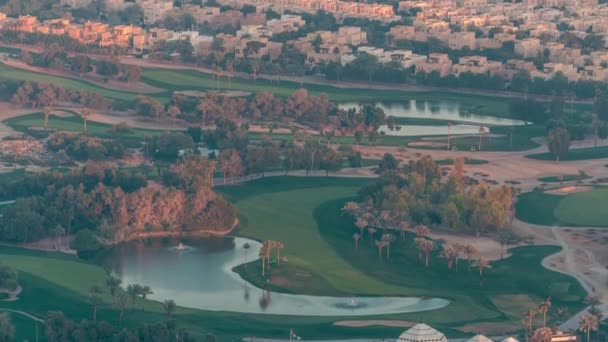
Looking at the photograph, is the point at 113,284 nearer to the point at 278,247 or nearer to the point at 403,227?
the point at 278,247

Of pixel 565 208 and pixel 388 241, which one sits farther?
pixel 565 208

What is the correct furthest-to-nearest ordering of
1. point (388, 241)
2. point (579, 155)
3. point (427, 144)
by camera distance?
point (427, 144) → point (579, 155) → point (388, 241)

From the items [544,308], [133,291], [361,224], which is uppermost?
[544,308]

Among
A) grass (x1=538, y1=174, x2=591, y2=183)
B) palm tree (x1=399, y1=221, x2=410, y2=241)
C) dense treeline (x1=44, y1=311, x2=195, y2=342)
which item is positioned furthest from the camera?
grass (x1=538, y1=174, x2=591, y2=183)

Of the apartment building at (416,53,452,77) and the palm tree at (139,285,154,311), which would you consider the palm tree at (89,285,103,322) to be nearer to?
the palm tree at (139,285,154,311)

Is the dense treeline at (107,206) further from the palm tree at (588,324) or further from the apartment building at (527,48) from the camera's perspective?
the apartment building at (527,48)

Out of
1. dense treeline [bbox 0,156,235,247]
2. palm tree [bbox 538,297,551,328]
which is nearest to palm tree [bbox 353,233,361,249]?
dense treeline [bbox 0,156,235,247]

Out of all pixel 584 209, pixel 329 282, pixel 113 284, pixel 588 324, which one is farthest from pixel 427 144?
pixel 588 324
